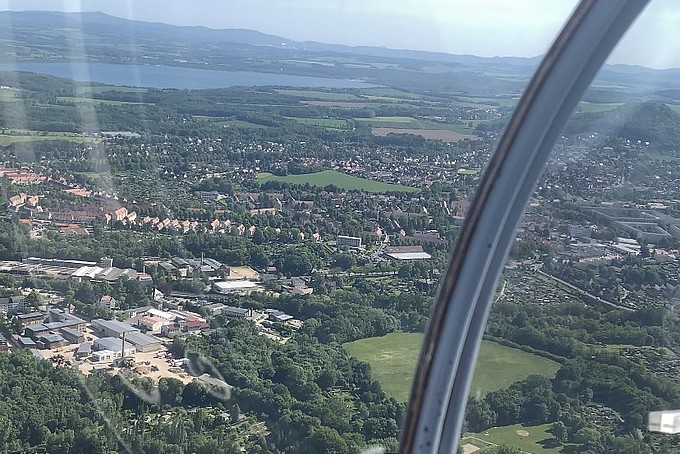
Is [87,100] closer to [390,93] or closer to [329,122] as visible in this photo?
[329,122]

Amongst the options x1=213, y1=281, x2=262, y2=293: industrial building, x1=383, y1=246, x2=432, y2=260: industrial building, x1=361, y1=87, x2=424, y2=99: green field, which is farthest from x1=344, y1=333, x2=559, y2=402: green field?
x1=361, y1=87, x2=424, y2=99: green field

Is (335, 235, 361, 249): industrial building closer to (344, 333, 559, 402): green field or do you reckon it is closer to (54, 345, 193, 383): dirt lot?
(344, 333, 559, 402): green field

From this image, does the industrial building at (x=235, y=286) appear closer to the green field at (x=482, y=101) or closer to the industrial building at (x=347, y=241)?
the industrial building at (x=347, y=241)

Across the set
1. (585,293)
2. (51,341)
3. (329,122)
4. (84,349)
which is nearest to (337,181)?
(329,122)

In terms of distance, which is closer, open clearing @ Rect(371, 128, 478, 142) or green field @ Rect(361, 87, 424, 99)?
open clearing @ Rect(371, 128, 478, 142)

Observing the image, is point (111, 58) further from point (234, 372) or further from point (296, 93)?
point (234, 372)

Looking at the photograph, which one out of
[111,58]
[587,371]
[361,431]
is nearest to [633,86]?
[587,371]
